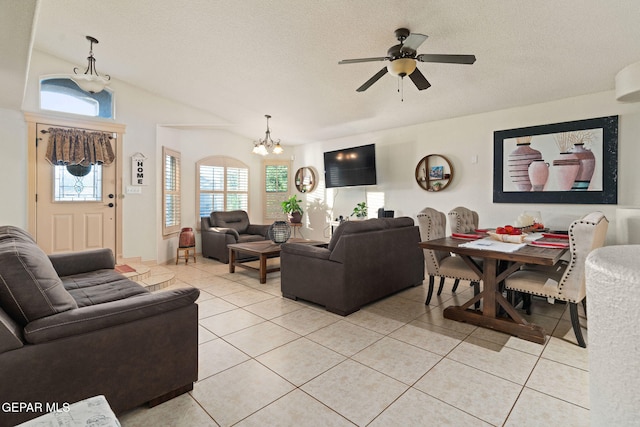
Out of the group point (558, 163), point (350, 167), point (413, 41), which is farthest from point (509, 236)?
point (350, 167)

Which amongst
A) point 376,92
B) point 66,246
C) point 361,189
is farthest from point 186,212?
point 376,92

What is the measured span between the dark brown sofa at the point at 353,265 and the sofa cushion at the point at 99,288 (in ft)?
5.04

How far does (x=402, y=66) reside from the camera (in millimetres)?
2842

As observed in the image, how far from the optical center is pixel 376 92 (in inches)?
180

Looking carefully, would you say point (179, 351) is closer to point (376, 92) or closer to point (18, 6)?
point (18, 6)

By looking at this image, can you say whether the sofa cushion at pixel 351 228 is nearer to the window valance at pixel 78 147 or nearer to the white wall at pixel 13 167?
the window valance at pixel 78 147

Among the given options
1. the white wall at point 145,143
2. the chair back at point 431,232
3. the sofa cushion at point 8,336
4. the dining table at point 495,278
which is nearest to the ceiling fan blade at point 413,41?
the chair back at point 431,232

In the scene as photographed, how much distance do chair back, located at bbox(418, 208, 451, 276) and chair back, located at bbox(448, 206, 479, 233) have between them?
0.17m

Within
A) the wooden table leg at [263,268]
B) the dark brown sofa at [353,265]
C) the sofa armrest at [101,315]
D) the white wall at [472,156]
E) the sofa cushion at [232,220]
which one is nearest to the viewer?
the sofa armrest at [101,315]

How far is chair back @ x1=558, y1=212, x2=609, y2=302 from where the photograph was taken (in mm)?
2393

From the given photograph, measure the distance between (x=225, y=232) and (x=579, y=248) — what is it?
16.6 feet

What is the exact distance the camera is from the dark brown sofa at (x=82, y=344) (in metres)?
1.42

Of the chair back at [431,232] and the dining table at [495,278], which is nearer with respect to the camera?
the dining table at [495,278]

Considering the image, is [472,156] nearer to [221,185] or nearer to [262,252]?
[262,252]
